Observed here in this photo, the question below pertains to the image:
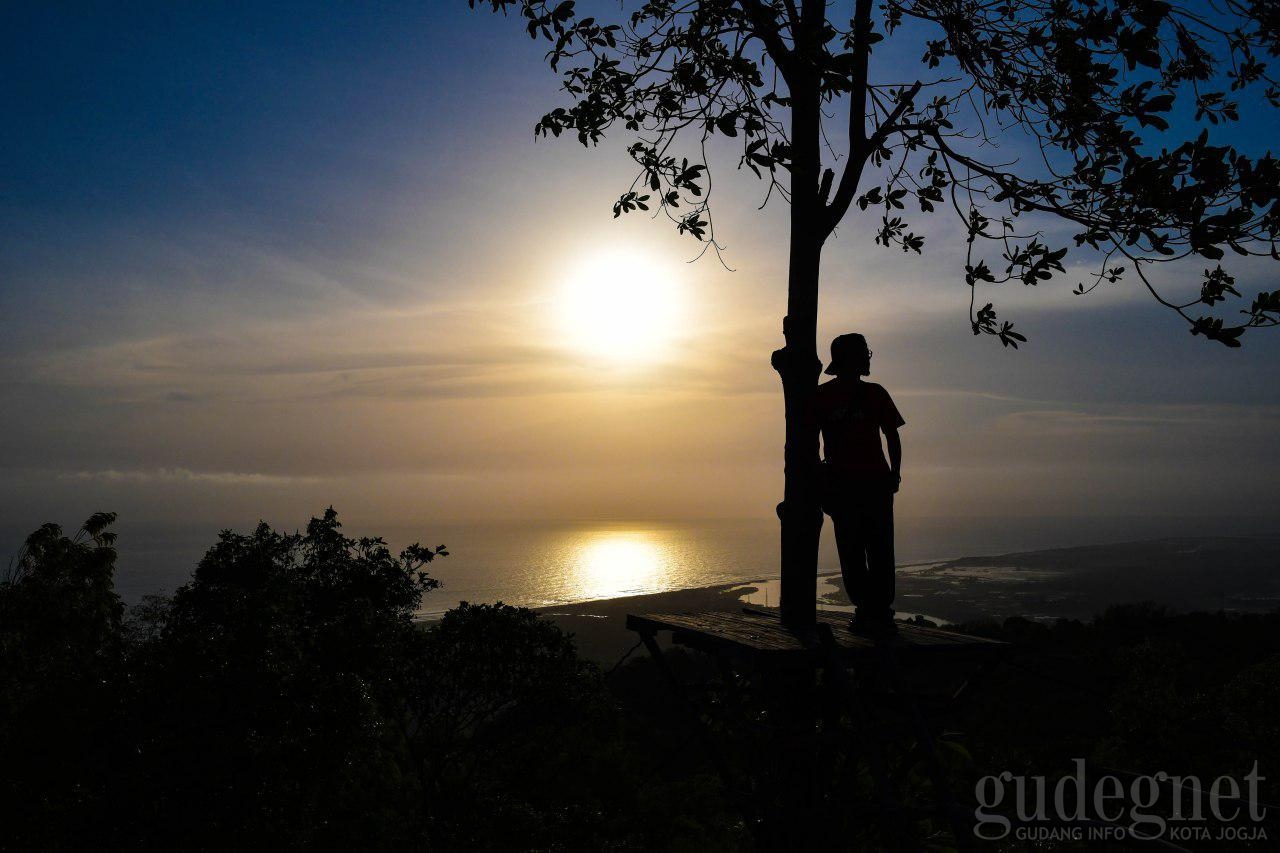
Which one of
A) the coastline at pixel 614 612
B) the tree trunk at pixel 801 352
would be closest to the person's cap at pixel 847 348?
the tree trunk at pixel 801 352

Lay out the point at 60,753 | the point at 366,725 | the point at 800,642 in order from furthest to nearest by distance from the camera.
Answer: the point at 366,725 < the point at 60,753 < the point at 800,642

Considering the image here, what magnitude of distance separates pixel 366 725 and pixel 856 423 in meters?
12.0

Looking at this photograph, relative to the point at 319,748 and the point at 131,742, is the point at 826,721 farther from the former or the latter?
the point at 131,742

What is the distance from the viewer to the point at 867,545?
290 inches

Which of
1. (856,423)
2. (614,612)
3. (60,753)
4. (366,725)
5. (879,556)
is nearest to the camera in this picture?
(879,556)

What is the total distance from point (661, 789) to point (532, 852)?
796cm

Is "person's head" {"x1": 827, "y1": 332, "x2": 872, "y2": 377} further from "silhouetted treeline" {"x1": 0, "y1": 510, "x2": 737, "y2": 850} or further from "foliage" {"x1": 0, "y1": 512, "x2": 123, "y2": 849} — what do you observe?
"foliage" {"x1": 0, "y1": 512, "x2": 123, "y2": 849}

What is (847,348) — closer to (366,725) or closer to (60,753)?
(366,725)

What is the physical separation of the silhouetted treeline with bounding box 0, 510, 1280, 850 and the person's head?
305cm

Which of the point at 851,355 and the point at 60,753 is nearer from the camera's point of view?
the point at 851,355

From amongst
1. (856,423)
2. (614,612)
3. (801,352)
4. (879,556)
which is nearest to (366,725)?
(879,556)

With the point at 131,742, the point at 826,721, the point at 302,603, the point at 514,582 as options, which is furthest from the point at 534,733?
the point at 514,582

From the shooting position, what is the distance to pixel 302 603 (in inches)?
800

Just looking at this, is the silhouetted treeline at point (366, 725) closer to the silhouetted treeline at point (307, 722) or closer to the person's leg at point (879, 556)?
the silhouetted treeline at point (307, 722)
